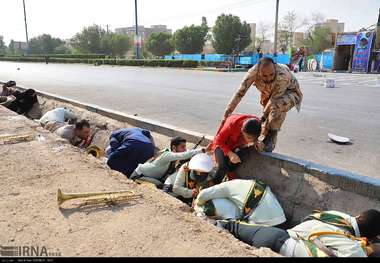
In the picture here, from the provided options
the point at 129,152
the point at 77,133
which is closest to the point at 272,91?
the point at 129,152

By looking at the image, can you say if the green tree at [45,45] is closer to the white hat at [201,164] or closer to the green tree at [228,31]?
the green tree at [228,31]

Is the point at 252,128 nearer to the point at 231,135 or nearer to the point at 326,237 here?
the point at 231,135

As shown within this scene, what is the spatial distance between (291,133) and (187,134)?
6.40 feet

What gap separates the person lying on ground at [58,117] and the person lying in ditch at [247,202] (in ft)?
16.2

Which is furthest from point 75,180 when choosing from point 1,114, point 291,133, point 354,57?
Answer: point 354,57

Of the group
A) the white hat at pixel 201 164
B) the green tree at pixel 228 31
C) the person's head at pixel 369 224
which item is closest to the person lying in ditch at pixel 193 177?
the white hat at pixel 201 164

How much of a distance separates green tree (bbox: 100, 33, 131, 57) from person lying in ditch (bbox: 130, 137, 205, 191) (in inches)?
2782

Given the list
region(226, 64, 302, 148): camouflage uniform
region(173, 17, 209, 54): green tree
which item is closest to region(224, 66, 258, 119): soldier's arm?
region(226, 64, 302, 148): camouflage uniform

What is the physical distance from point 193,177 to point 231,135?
0.68m

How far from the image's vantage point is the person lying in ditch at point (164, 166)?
471 centimetres

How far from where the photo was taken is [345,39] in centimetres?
2717

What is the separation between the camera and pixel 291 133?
649cm

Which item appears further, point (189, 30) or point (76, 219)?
point (189, 30)
